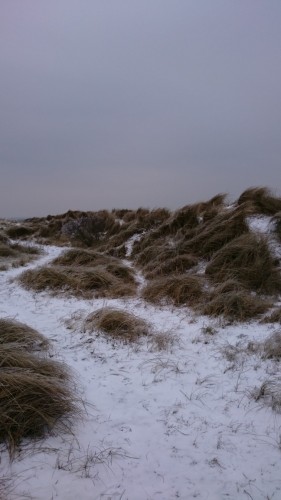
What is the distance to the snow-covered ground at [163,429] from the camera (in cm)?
208

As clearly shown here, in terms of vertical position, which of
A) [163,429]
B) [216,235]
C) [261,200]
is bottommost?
[163,429]

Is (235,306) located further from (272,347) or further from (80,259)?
(80,259)

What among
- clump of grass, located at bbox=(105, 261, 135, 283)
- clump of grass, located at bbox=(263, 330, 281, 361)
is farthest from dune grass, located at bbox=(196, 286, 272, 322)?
clump of grass, located at bbox=(105, 261, 135, 283)

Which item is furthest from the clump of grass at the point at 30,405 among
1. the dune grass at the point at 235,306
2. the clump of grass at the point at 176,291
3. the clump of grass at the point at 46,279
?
the clump of grass at the point at 46,279

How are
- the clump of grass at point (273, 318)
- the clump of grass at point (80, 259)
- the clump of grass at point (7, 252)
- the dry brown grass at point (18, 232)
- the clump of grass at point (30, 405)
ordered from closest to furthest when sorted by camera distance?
the clump of grass at point (30, 405) < the clump of grass at point (273, 318) < the clump of grass at point (80, 259) < the clump of grass at point (7, 252) < the dry brown grass at point (18, 232)

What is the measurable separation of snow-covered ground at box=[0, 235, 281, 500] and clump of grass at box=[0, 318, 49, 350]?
231mm

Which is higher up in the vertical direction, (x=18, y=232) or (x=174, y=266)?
(x=174, y=266)

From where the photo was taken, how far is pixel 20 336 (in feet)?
12.3

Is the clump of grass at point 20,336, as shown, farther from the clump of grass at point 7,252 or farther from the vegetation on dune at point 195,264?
the clump of grass at point 7,252

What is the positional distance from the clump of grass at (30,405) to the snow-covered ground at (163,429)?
4.7 inches

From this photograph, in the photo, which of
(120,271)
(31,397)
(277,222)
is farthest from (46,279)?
(277,222)

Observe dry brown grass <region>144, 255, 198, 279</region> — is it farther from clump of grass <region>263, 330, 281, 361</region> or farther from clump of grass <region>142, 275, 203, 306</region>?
clump of grass <region>263, 330, 281, 361</region>

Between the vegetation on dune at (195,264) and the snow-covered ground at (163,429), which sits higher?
the vegetation on dune at (195,264)

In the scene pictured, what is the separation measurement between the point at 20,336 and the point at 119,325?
4.05 ft
